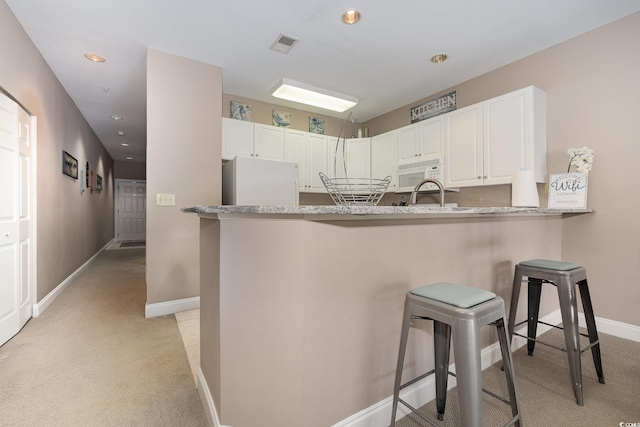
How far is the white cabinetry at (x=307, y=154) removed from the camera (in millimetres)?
4020

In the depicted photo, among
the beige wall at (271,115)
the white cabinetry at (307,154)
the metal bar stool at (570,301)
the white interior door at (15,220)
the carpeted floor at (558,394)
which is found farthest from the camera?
the white cabinetry at (307,154)

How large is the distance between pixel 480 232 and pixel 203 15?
2.58 meters

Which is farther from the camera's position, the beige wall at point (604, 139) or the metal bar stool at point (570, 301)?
the beige wall at point (604, 139)

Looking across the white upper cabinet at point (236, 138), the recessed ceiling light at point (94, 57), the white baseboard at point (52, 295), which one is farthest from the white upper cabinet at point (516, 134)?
the white baseboard at point (52, 295)

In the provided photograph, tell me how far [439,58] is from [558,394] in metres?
2.90

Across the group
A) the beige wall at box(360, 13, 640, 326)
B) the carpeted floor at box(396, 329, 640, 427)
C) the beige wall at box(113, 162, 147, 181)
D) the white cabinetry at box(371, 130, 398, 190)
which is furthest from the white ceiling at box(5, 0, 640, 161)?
the beige wall at box(113, 162, 147, 181)

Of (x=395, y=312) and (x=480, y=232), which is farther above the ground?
(x=480, y=232)

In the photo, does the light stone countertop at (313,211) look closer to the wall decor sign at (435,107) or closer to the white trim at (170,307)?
the white trim at (170,307)

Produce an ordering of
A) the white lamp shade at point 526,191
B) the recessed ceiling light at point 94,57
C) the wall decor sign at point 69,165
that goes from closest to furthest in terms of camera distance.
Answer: the white lamp shade at point 526,191, the recessed ceiling light at point 94,57, the wall decor sign at point 69,165

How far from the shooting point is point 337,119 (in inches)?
190

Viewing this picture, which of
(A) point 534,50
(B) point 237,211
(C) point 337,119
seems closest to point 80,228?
(C) point 337,119

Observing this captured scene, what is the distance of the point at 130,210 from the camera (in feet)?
29.0

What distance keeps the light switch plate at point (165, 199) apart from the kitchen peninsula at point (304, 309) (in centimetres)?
171

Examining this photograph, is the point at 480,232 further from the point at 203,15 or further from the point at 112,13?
the point at 112,13
